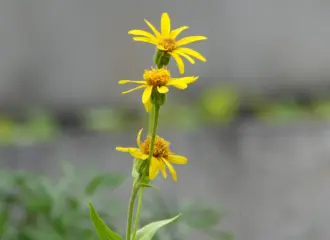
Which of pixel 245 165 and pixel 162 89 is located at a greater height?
pixel 162 89

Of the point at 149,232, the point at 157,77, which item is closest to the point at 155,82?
the point at 157,77

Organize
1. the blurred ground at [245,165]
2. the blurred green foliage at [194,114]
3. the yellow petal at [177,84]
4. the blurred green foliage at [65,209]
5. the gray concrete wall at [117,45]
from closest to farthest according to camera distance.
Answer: the yellow petal at [177,84] → the blurred green foliage at [65,209] → the blurred ground at [245,165] → the blurred green foliage at [194,114] → the gray concrete wall at [117,45]

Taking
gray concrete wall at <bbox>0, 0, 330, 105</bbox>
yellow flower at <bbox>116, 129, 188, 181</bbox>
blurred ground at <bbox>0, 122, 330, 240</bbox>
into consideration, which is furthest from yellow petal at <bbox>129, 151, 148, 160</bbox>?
gray concrete wall at <bbox>0, 0, 330, 105</bbox>

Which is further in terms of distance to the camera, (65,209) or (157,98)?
(65,209)

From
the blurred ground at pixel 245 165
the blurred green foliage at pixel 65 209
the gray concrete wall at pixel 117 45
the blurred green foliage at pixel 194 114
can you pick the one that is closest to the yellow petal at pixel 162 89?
the blurred green foliage at pixel 65 209

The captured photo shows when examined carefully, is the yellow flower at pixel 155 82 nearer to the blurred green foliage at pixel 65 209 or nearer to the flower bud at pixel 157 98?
the flower bud at pixel 157 98

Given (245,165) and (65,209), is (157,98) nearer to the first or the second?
(65,209)
